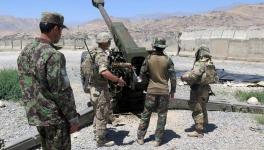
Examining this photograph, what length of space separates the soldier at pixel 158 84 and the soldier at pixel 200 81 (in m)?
0.48

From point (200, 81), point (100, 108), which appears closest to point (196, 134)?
point (200, 81)

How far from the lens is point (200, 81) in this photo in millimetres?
8586

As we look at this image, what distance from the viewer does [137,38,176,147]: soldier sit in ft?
26.5

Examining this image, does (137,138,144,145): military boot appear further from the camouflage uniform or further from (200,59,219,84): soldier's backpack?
(200,59,219,84): soldier's backpack

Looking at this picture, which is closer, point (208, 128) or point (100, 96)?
point (100, 96)

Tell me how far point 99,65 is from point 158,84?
1.02 m

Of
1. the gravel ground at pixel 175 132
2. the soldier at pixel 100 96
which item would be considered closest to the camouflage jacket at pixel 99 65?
the soldier at pixel 100 96

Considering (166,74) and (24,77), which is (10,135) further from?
(24,77)

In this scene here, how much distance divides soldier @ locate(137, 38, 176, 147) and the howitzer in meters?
0.48

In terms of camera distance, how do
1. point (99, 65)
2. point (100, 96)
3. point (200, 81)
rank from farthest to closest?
point (200, 81) → point (100, 96) → point (99, 65)

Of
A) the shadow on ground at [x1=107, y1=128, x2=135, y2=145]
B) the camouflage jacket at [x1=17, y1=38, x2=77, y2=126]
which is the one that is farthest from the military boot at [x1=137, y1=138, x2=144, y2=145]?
the camouflage jacket at [x1=17, y1=38, x2=77, y2=126]

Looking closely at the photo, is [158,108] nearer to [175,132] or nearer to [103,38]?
[175,132]

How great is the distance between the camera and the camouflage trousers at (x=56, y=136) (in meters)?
4.98

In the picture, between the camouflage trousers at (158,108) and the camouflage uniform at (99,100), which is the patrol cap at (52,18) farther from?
the camouflage trousers at (158,108)
